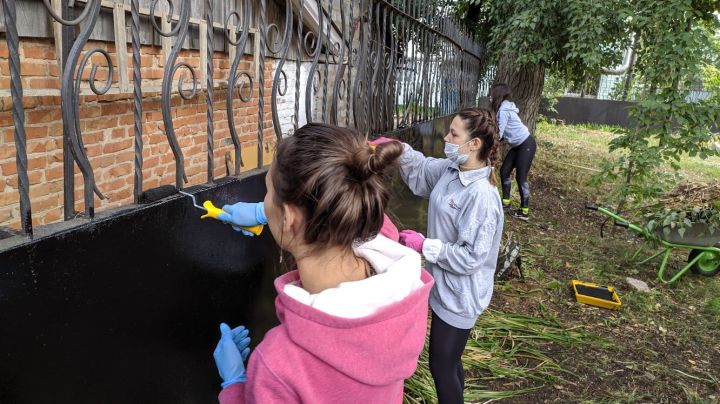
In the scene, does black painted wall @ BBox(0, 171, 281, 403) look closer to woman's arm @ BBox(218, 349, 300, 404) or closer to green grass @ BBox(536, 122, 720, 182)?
woman's arm @ BBox(218, 349, 300, 404)

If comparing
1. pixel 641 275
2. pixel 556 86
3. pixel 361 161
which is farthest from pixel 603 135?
pixel 361 161

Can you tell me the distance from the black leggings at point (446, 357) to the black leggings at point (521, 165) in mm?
4477

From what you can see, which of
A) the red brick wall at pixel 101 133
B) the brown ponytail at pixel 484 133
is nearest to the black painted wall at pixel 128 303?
the brown ponytail at pixel 484 133

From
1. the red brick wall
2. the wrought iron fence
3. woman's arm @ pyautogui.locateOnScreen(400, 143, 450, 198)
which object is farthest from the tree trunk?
woman's arm @ pyautogui.locateOnScreen(400, 143, 450, 198)

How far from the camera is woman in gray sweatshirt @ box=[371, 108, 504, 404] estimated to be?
2117 mm

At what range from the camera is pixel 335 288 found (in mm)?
1110

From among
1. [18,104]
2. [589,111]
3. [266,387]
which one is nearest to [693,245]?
[266,387]

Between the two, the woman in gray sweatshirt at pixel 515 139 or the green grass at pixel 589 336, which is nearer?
the green grass at pixel 589 336

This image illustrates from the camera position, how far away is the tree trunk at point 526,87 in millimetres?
8711

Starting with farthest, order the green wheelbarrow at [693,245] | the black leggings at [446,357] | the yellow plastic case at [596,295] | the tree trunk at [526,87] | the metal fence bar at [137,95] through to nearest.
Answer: the tree trunk at [526,87] → the green wheelbarrow at [693,245] → the yellow plastic case at [596,295] → the black leggings at [446,357] → the metal fence bar at [137,95]

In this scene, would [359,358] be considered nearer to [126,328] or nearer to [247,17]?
[126,328]

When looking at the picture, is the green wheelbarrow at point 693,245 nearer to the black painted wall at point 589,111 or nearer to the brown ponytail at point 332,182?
→ the brown ponytail at point 332,182

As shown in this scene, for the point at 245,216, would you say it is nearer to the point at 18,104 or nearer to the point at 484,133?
the point at 18,104

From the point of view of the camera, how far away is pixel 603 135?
15875 mm
